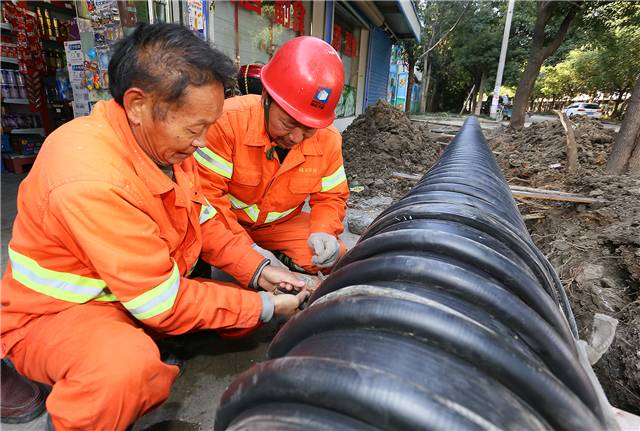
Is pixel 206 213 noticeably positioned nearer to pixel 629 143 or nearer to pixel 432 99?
pixel 629 143

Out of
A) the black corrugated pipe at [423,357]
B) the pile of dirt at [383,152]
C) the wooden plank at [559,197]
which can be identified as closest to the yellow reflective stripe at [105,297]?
the black corrugated pipe at [423,357]

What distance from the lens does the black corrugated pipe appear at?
51 cm

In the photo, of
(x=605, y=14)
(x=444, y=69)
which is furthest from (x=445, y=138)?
(x=444, y=69)

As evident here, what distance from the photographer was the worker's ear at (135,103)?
1.35 metres

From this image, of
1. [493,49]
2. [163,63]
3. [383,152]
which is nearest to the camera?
[163,63]

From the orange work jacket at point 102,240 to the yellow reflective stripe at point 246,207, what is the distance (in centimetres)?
101

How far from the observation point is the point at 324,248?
8.20ft

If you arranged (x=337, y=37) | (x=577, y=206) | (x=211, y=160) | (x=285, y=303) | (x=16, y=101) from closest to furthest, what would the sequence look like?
(x=285, y=303), (x=211, y=160), (x=577, y=206), (x=16, y=101), (x=337, y=37)

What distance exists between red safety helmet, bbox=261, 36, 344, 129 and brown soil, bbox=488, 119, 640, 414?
6.50ft

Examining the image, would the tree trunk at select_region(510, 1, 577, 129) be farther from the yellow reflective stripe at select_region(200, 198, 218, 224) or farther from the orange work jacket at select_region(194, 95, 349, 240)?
the yellow reflective stripe at select_region(200, 198, 218, 224)

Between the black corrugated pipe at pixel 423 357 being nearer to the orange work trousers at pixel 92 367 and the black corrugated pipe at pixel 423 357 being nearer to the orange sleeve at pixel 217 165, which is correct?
the orange work trousers at pixel 92 367

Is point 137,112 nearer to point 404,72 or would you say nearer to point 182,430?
point 182,430

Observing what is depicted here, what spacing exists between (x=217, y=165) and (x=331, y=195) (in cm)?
84

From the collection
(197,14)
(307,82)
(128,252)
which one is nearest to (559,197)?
(307,82)
